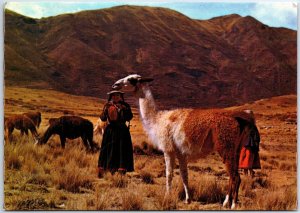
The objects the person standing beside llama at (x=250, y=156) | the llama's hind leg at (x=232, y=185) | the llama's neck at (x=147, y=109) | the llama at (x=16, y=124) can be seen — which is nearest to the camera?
the llama's hind leg at (x=232, y=185)

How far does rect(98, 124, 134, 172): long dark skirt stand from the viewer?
910cm

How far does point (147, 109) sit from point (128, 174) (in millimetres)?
1233

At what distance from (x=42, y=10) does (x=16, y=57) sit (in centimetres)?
93

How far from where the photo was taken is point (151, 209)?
8.77 m

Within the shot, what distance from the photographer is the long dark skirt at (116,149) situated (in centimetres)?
910

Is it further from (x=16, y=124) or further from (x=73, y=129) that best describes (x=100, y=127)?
(x=16, y=124)

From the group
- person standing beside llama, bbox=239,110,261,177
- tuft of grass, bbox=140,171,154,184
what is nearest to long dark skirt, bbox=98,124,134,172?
tuft of grass, bbox=140,171,154,184

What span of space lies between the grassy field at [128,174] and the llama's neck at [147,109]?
1.28 ft

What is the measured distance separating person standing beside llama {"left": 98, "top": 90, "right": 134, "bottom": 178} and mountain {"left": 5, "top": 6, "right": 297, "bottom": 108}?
553 millimetres

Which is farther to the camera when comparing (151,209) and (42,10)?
(42,10)

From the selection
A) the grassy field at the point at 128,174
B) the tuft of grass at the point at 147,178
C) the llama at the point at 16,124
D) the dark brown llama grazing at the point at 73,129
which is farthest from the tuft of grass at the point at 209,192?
the llama at the point at 16,124

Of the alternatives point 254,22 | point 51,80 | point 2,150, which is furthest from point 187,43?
point 2,150

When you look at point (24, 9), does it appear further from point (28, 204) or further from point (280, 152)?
point (280, 152)

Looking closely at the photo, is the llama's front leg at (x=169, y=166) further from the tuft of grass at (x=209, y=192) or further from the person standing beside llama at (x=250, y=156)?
the person standing beside llama at (x=250, y=156)
